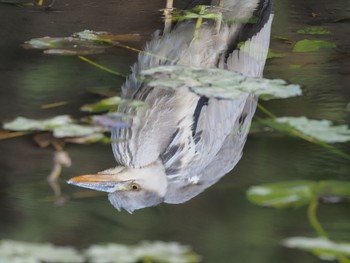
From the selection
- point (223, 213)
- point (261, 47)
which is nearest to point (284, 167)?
point (223, 213)

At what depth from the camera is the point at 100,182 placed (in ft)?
5.57

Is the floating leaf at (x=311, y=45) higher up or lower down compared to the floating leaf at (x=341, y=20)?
lower down

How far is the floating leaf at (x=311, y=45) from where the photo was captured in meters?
2.46

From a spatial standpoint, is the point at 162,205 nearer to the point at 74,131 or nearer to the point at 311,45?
the point at 74,131

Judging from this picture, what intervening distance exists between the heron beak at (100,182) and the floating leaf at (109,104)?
0.27 meters

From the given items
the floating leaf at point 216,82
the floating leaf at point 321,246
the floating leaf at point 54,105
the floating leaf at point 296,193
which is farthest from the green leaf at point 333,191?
the floating leaf at point 54,105

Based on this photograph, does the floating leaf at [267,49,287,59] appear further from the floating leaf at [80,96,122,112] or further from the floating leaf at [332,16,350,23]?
the floating leaf at [80,96,122,112]

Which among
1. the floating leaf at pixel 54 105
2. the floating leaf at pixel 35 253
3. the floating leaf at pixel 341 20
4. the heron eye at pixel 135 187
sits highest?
the floating leaf at pixel 341 20

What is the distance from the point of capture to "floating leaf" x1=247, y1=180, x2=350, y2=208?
1586mm

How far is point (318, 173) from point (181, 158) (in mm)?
308

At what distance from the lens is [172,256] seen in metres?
1.39

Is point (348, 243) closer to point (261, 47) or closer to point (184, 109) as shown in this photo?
point (184, 109)

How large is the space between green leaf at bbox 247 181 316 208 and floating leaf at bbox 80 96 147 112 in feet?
1.54

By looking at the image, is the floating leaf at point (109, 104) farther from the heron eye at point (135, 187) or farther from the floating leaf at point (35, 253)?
the floating leaf at point (35, 253)
